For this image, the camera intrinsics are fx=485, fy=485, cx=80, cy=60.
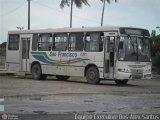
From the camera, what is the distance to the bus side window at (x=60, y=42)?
27.8 m

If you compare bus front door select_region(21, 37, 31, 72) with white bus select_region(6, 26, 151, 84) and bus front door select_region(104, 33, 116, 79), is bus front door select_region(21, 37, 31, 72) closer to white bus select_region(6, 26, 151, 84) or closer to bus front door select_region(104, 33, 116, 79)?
white bus select_region(6, 26, 151, 84)

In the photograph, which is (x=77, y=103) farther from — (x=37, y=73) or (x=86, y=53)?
(x=37, y=73)

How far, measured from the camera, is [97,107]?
48.1 ft

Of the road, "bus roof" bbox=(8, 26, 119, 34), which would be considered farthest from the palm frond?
the road

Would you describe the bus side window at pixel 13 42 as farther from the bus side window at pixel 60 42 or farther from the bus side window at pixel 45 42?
the bus side window at pixel 60 42

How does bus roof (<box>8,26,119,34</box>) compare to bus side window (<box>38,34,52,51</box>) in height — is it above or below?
above

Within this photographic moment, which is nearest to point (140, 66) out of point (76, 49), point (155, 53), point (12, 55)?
point (76, 49)

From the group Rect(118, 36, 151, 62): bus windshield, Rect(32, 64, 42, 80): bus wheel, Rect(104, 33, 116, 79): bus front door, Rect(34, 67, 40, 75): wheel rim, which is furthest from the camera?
Rect(34, 67, 40, 75): wheel rim

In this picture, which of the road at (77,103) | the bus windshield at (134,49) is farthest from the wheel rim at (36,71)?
the road at (77,103)

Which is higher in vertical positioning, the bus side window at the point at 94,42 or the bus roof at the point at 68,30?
the bus roof at the point at 68,30

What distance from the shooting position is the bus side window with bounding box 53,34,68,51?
2776 cm

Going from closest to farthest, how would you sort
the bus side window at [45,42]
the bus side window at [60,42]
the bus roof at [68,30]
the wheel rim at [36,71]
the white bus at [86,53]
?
1. the white bus at [86,53]
2. the bus roof at [68,30]
3. the bus side window at [60,42]
4. the bus side window at [45,42]
5. the wheel rim at [36,71]

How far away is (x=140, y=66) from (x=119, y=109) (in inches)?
429

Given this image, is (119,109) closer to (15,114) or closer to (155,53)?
(15,114)
